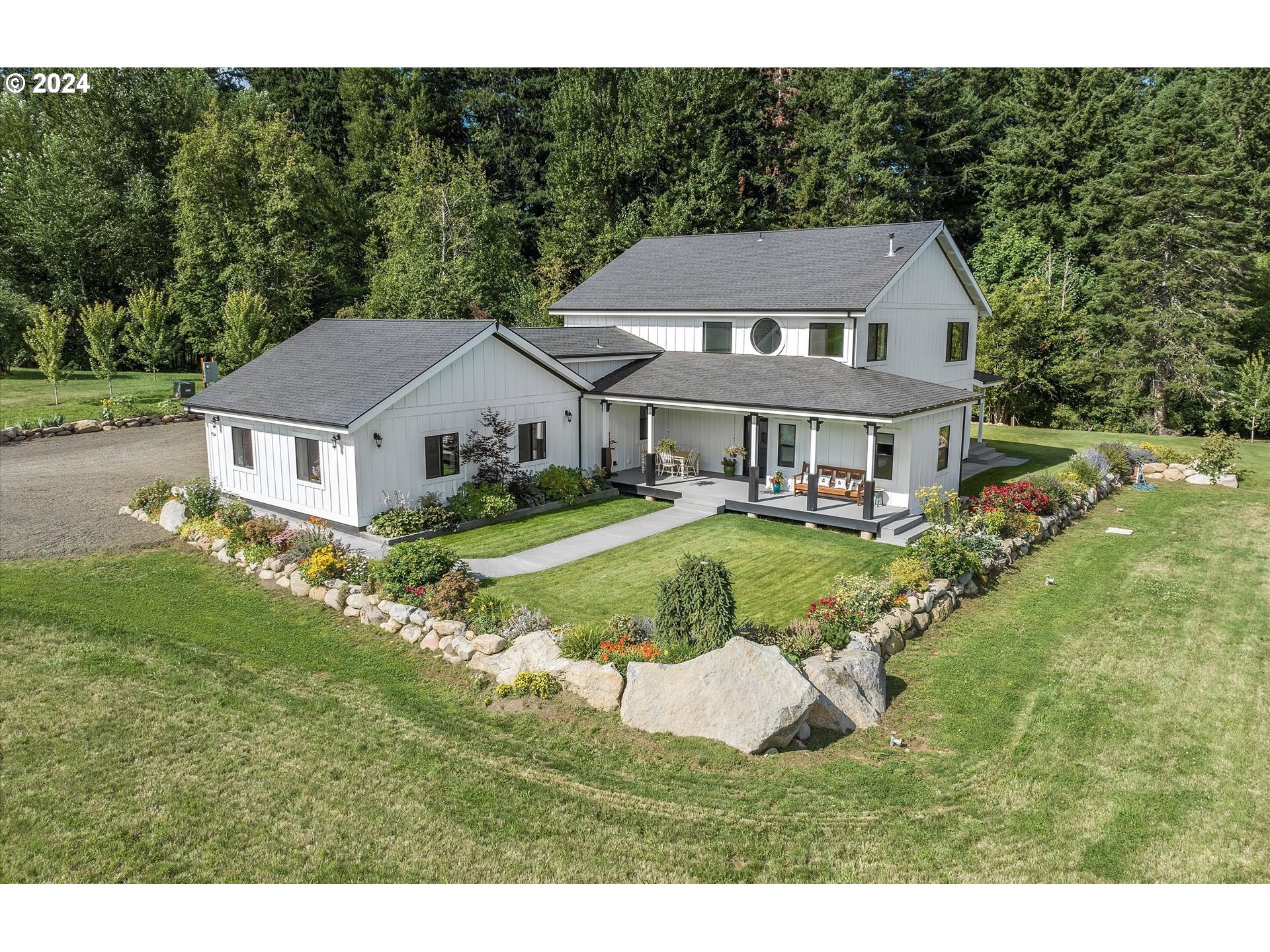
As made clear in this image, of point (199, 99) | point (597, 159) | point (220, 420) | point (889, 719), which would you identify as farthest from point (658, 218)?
point (889, 719)

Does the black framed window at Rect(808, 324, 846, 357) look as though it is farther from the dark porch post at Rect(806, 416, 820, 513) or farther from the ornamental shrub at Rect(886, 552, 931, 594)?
the ornamental shrub at Rect(886, 552, 931, 594)

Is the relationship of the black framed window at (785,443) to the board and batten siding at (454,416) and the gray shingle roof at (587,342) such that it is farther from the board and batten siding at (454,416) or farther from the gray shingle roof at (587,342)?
the board and batten siding at (454,416)

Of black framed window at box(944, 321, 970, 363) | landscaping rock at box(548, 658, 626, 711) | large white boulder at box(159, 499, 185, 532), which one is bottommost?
landscaping rock at box(548, 658, 626, 711)

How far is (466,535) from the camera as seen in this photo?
18.6 meters

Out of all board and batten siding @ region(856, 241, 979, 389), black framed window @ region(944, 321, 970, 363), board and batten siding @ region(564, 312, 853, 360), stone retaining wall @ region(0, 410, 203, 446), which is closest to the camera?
board and batten siding @ region(856, 241, 979, 389)

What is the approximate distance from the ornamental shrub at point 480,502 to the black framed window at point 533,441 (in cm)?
176

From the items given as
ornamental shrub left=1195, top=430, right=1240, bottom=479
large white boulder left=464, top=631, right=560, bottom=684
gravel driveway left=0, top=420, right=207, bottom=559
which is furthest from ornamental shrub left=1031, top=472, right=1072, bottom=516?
gravel driveway left=0, top=420, right=207, bottom=559

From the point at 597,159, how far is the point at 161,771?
138 feet

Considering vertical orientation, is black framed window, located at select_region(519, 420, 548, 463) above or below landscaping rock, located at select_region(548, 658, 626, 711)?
above

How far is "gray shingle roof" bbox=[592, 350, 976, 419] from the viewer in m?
19.5

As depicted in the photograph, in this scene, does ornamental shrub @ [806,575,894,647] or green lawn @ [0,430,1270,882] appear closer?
green lawn @ [0,430,1270,882]

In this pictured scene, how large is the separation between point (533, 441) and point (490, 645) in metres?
9.99

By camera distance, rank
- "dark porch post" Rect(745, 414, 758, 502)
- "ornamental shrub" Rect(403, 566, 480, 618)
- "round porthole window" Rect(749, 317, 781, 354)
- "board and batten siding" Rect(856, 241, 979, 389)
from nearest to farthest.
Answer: "ornamental shrub" Rect(403, 566, 480, 618)
"dark porch post" Rect(745, 414, 758, 502)
"board and batten siding" Rect(856, 241, 979, 389)
"round porthole window" Rect(749, 317, 781, 354)

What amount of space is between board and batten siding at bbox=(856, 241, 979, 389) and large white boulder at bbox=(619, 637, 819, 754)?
13.6 m
